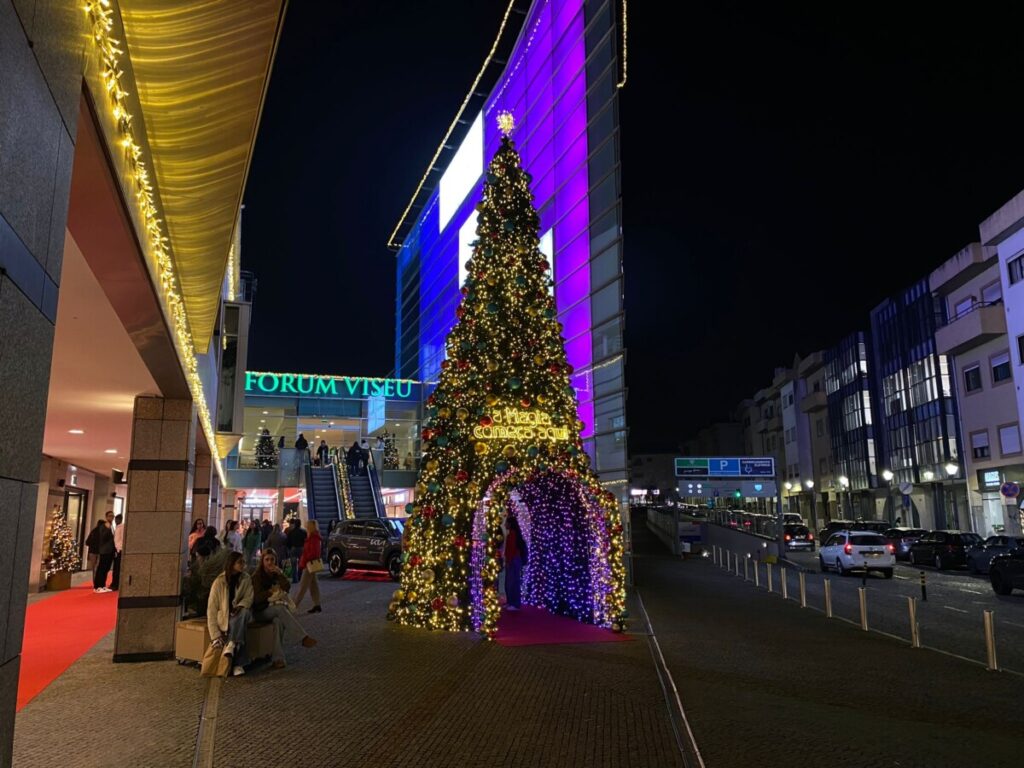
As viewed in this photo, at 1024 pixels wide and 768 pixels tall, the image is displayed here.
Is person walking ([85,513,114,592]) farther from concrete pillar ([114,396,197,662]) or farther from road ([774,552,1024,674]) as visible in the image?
road ([774,552,1024,674])

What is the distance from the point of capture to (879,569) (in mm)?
24406

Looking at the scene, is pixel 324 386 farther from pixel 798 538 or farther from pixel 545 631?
pixel 545 631

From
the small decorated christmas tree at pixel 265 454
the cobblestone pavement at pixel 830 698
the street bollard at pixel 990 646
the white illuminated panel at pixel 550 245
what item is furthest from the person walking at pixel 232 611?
the small decorated christmas tree at pixel 265 454

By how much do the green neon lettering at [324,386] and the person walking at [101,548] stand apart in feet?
84.2

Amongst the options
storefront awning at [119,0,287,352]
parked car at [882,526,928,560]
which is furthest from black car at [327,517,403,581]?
parked car at [882,526,928,560]

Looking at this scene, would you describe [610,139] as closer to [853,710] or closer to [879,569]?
[879,569]

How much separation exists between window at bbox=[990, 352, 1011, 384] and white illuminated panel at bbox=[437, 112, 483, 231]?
27.8 m

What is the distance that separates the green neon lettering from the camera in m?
44.5

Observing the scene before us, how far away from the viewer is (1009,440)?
36.0 meters

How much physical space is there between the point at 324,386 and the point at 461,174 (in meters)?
15.2

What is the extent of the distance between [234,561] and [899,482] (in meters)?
49.1

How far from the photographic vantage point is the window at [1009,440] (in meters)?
35.3

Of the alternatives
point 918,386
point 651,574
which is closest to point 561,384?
point 651,574

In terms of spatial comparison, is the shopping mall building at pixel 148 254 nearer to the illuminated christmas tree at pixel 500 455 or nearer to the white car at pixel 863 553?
the illuminated christmas tree at pixel 500 455
